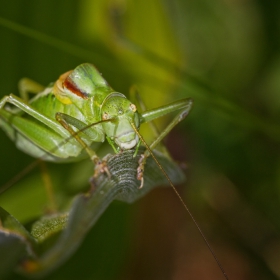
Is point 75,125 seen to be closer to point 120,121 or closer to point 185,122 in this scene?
point 120,121

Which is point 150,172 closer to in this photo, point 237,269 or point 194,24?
point 237,269

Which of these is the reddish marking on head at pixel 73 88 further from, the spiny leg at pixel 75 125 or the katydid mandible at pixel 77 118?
the spiny leg at pixel 75 125

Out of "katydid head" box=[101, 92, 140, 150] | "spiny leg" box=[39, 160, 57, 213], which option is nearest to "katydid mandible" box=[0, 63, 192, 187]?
"katydid head" box=[101, 92, 140, 150]

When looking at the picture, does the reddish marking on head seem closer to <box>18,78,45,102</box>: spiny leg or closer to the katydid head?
the katydid head

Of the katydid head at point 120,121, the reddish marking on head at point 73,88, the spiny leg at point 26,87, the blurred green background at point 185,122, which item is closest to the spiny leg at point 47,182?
the blurred green background at point 185,122

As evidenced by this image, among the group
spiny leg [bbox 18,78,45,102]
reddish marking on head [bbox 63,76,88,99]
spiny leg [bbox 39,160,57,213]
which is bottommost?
spiny leg [bbox 39,160,57,213]

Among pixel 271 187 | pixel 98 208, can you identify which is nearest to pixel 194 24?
pixel 271 187

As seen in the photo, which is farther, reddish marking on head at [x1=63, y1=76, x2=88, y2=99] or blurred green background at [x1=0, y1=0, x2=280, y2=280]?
blurred green background at [x1=0, y1=0, x2=280, y2=280]
